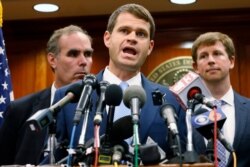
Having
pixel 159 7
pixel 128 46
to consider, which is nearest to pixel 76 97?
pixel 128 46

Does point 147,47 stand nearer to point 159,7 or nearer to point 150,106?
point 150,106

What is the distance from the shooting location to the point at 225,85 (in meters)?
2.92

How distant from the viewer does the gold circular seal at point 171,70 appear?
5.12m

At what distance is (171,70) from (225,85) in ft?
7.39

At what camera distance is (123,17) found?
2.48 meters

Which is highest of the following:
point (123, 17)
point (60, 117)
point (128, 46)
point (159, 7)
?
point (159, 7)

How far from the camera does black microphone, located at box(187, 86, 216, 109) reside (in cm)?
180

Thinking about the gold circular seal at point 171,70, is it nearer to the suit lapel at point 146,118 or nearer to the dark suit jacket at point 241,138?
the dark suit jacket at point 241,138

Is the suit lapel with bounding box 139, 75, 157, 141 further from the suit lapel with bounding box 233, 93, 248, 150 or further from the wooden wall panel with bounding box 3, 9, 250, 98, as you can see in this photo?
the wooden wall panel with bounding box 3, 9, 250, 98

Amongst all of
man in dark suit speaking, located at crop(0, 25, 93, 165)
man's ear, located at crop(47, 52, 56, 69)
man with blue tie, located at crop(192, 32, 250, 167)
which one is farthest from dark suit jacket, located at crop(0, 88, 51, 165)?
man with blue tie, located at crop(192, 32, 250, 167)

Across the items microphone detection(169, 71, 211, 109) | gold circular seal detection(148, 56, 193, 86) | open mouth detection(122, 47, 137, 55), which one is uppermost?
gold circular seal detection(148, 56, 193, 86)

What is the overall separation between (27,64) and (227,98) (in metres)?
3.11

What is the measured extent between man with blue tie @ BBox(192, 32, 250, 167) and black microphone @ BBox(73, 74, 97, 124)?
3.81 feet

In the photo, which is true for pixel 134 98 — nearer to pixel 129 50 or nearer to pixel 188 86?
pixel 188 86
